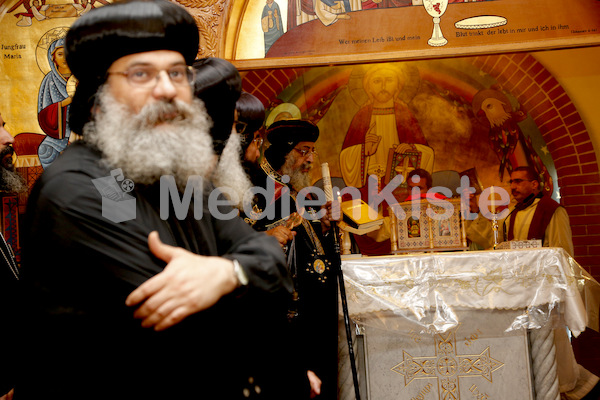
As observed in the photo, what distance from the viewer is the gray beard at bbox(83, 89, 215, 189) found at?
1075 mm

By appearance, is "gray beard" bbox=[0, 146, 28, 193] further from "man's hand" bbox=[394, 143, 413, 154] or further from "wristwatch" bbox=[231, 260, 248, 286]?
"man's hand" bbox=[394, 143, 413, 154]

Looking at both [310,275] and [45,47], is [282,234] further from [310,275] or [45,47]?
[45,47]

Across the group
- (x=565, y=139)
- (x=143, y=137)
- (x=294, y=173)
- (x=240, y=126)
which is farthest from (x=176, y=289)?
(x=565, y=139)

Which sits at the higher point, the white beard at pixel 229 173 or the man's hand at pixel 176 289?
the white beard at pixel 229 173

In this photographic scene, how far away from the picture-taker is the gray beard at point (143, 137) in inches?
42.3

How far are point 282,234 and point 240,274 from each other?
2.36m

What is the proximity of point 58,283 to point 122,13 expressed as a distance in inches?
22.2

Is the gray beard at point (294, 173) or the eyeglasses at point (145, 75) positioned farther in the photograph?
the gray beard at point (294, 173)

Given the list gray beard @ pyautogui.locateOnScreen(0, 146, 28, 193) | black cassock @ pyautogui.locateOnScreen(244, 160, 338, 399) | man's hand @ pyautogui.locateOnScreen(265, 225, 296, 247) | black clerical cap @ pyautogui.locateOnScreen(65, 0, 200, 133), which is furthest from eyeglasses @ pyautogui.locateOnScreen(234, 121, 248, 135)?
black clerical cap @ pyautogui.locateOnScreen(65, 0, 200, 133)

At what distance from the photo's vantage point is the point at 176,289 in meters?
0.85

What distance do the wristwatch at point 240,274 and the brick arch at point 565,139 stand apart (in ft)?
16.5

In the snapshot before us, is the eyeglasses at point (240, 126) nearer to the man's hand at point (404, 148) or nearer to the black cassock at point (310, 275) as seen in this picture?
the black cassock at point (310, 275)

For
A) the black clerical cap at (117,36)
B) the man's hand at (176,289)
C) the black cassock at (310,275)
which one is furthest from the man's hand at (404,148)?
the man's hand at (176,289)

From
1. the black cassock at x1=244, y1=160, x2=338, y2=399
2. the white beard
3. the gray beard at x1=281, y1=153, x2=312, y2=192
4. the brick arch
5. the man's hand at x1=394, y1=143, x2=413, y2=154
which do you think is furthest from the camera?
the man's hand at x1=394, y1=143, x2=413, y2=154
